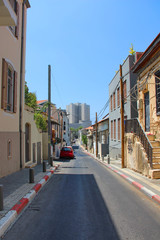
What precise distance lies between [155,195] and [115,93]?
1892 centimetres

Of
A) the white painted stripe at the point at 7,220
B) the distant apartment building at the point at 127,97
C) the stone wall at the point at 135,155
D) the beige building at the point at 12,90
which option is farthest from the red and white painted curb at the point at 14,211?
the distant apartment building at the point at 127,97

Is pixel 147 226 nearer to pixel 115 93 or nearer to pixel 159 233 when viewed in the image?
pixel 159 233

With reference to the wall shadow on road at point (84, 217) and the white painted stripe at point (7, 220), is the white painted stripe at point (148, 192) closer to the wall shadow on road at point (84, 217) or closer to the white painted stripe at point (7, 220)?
the wall shadow on road at point (84, 217)

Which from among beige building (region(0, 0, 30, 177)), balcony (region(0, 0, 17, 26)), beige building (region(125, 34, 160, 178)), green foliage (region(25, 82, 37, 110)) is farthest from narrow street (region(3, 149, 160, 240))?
green foliage (region(25, 82, 37, 110))

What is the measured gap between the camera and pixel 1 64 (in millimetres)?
10094

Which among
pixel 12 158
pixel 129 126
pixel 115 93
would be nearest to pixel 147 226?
pixel 12 158

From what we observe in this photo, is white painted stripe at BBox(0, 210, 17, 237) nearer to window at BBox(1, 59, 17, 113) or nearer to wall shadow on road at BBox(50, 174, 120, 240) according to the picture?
wall shadow on road at BBox(50, 174, 120, 240)

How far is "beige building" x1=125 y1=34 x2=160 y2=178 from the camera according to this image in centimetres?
1040

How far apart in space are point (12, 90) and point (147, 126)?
355 inches

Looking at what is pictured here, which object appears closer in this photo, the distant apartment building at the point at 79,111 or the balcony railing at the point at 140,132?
the balcony railing at the point at 140,132

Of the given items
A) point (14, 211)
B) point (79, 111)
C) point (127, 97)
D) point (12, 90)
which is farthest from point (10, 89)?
point (79, 111)

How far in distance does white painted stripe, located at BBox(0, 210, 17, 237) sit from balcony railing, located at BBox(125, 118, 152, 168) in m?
7.06

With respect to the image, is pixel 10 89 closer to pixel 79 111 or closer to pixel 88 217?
pixel 88 217

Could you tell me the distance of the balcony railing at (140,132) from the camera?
33.6ft
